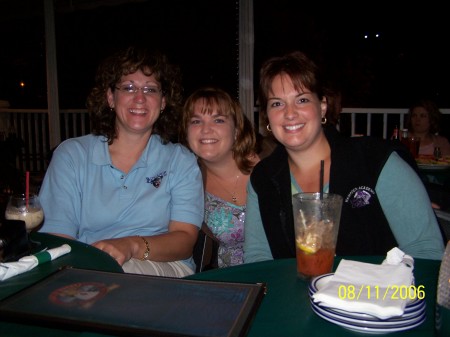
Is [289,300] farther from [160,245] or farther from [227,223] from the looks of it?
[227,223]

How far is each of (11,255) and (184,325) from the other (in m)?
0.69

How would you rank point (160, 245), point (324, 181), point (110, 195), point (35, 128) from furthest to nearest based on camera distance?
point (35, 128)
point (110, 195)
point (160, 245)
point (324, 181)

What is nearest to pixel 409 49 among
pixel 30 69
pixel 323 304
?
pixel 30 69

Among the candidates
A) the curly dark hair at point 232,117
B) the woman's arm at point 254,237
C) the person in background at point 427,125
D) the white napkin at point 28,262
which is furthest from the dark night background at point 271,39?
the white napkin at point 28,262

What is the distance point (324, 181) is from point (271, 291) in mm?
763

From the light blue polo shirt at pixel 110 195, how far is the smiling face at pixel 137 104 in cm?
15

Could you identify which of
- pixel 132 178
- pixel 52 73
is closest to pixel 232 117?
pixel 132 178

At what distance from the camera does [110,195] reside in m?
2.09

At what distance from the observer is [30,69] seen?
8.35 metres

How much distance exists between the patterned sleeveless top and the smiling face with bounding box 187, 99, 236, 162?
0.24 meters

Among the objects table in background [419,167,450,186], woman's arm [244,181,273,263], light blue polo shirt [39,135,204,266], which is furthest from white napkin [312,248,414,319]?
table in background [419,167,450,186]

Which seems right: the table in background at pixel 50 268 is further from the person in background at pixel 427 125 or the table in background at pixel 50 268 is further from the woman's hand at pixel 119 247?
the person in background at pixel 427 125
